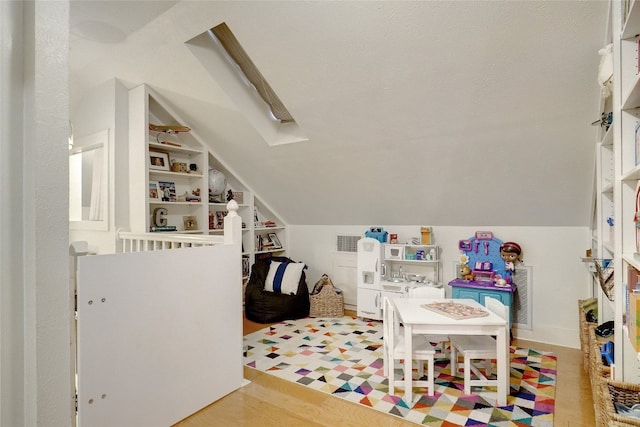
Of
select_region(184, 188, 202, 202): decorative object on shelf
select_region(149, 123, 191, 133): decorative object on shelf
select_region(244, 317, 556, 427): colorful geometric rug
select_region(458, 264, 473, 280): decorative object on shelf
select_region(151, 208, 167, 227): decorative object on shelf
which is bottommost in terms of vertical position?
select_region(244, 317, 556, 427): colorful geometric rug

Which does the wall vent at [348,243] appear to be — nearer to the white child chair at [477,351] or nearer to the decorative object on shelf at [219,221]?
the decorative object on shelf at [219,221]

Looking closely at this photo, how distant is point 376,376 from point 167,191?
2830 mm

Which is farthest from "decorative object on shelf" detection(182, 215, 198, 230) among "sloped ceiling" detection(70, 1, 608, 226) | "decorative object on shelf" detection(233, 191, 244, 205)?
"sloped ceiling" detection(70, 1, 608, 226)

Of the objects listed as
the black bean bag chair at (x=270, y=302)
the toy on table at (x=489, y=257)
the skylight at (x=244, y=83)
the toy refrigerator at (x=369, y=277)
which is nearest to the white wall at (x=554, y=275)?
the toy on table at (x=489, y=257)

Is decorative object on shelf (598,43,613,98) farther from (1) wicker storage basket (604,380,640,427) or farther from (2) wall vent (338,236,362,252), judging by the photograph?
(2) wall vent (338,236,362,252)

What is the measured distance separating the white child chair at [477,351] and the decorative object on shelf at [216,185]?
117 inches

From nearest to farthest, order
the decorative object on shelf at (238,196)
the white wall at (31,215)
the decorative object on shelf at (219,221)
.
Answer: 1. the white wall at (31,215)
2. the decorative object on shelf at (219,221)
3. the decorative object on shelf at (238,196)

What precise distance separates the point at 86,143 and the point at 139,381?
2.81 meters

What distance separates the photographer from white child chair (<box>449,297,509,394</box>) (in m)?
2.37

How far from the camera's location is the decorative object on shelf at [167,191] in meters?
3.91

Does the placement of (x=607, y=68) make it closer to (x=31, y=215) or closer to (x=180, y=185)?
(x=31, y=215)

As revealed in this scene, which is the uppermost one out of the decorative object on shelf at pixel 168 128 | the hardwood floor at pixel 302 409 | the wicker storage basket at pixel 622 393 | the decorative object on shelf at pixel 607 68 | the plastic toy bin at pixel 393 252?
the decorative object on shelf at pixel 168 128

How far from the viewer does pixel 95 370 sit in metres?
1.80

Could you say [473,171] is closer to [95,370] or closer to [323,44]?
[323,44]
